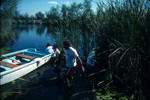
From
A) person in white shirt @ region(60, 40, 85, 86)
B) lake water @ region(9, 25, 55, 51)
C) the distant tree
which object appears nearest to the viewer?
person in white shirt @ region(60, 40, 85, 86)

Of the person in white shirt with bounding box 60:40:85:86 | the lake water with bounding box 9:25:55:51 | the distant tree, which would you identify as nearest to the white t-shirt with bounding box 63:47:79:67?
the person in white shirt with bounding box 60:40:85:86

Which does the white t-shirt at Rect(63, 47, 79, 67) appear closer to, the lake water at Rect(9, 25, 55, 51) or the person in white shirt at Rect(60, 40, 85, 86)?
the person in white shirt at Rect(60, 40, 85, 86)

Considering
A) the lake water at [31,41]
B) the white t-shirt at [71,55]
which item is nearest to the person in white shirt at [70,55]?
the white t-shirt at [71,55]

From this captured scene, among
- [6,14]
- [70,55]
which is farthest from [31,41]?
[70,55]

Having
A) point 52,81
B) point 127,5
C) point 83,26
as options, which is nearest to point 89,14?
point 83,26

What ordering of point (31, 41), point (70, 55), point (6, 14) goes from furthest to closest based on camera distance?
point (31, 41) < point (6, 14) < point (70, 55)

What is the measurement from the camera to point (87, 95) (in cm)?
371

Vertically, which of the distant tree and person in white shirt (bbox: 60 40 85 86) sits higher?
the distant tree

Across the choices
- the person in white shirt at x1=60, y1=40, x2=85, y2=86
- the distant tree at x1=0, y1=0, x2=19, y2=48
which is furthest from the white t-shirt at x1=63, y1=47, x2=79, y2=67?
the distant tree at x1=0, y1=0, x2=19, y2=48

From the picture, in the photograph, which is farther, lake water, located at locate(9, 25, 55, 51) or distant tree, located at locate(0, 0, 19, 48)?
lake water, located at locate(9, 25, 55, 51)

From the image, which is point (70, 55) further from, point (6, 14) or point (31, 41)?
point (31, 41)

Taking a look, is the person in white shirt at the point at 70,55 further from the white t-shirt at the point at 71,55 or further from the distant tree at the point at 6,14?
the distant tree at the point at 6,14

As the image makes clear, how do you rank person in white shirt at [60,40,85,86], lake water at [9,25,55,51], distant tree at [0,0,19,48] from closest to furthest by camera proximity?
person in white shirt at [60,40,85,86] < distant tree at [0,0,19,48] < lake water at [9,25,55,51]

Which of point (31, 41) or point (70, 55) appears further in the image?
point (31, 41)
